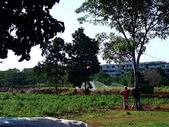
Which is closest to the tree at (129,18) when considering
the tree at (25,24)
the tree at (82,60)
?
the tree at (25,24)

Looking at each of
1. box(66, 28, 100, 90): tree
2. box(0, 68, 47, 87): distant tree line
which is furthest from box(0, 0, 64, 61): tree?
box(0, 68, 47, 87): distant tree line

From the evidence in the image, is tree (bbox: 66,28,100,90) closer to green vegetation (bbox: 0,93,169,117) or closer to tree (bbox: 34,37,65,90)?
tree (bbox: 34,37,65,90)

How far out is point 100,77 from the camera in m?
138

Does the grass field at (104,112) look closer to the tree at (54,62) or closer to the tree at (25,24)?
the tree at (25,24)

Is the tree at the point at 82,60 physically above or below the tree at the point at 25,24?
above

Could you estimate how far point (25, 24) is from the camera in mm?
12891

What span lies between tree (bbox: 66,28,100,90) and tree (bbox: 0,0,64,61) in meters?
59.1

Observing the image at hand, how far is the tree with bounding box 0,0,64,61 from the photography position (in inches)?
496

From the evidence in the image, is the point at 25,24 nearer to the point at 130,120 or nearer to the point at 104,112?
the point at 130,120

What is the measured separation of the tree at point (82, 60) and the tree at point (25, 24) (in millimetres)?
59067

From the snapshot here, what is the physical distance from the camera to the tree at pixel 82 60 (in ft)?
239

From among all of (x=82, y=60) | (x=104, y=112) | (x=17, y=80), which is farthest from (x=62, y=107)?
(x=17, y=80)

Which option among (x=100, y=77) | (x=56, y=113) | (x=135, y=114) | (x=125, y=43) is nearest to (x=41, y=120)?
Result: (x=135, y=114)

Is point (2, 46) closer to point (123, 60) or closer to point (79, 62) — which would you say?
point (123, 60)
